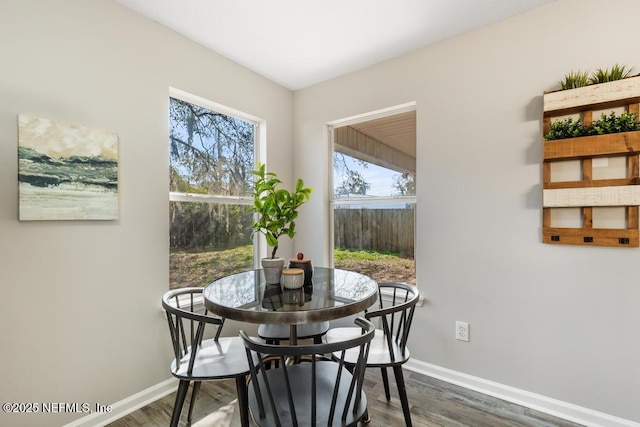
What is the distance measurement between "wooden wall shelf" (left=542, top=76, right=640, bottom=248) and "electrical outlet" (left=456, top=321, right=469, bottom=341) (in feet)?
2.58

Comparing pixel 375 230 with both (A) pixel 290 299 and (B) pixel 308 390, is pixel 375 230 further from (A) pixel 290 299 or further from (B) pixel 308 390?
(B) pixel 308 390

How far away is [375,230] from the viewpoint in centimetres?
280

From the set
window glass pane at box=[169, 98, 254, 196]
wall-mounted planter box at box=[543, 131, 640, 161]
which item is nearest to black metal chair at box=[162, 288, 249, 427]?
window glass pane at box=[169, 98, 254, 196]

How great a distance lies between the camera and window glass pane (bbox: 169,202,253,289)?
2.32 meters

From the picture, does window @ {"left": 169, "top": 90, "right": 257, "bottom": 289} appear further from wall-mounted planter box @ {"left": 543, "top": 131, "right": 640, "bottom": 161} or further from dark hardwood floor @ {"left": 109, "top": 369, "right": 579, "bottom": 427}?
wall-mounted planter box @ {"left": 543, "top": 131, "right": 640, "bottom": 161}

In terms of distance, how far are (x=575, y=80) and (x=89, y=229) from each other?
2.94 m

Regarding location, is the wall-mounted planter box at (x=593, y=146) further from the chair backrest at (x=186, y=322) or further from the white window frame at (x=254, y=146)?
the white window frame at (x=254, y=146)

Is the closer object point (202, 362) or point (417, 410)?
point (202, 362)

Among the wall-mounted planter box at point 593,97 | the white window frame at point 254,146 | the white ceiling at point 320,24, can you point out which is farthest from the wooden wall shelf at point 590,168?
the white window frame at point 254,146

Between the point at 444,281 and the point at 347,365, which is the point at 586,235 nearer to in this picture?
the point at 444,281

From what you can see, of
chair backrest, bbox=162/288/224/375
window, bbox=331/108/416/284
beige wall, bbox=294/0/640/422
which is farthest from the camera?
window, bbox=331/108/416/284

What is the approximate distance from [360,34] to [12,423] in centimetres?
301

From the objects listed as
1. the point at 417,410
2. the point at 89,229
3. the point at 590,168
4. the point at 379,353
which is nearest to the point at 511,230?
the point at 590,168

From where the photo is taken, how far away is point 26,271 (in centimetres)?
157
